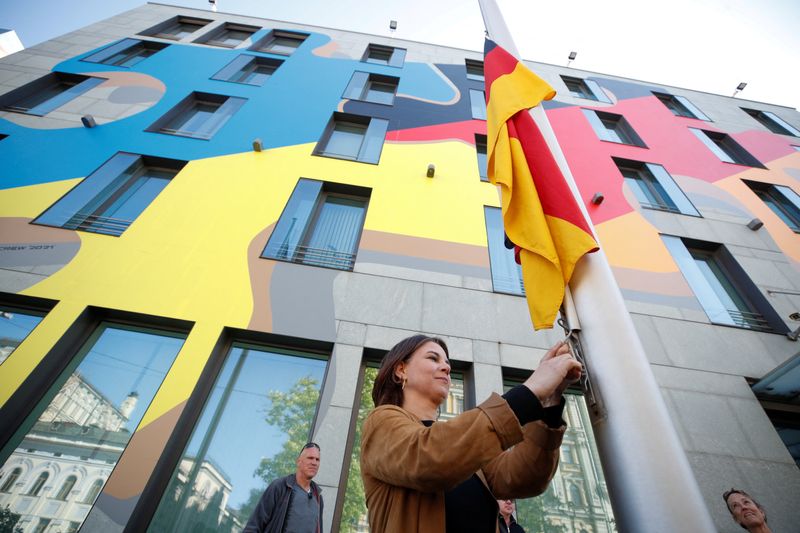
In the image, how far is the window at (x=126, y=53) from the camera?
430 inches

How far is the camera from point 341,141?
9.76 m

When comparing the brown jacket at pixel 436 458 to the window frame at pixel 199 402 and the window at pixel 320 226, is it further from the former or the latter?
the window at pixel 320 226

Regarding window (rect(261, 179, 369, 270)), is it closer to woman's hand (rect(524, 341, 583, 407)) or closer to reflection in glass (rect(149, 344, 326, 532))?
reflection in glass (rect(149, 344, 326, 532))

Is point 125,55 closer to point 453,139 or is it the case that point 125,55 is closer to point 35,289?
point 35,289

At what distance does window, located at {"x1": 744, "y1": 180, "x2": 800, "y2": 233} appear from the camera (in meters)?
10.1

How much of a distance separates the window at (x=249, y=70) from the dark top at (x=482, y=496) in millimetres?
12690

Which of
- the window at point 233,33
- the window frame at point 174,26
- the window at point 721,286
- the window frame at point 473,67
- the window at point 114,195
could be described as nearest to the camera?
the window at point 114,195

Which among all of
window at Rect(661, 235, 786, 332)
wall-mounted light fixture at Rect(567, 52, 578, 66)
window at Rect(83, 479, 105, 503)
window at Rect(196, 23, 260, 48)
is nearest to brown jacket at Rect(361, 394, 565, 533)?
window at Rect(83, 479, 105, 503)

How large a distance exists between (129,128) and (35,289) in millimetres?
4863

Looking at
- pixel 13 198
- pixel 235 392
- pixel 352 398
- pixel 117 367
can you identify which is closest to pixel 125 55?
pixel 13 198

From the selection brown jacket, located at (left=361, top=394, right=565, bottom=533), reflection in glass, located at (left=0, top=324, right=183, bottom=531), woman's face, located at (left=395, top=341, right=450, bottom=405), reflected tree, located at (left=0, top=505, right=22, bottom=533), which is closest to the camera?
brown jacket, located at (left=361, top=394, right=565, bottom=533)

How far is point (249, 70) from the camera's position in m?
12.2

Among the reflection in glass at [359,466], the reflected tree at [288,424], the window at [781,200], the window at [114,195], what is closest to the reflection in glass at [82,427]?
the reflected tree at [288,424]

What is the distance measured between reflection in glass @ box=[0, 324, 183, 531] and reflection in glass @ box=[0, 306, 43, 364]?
90cm
